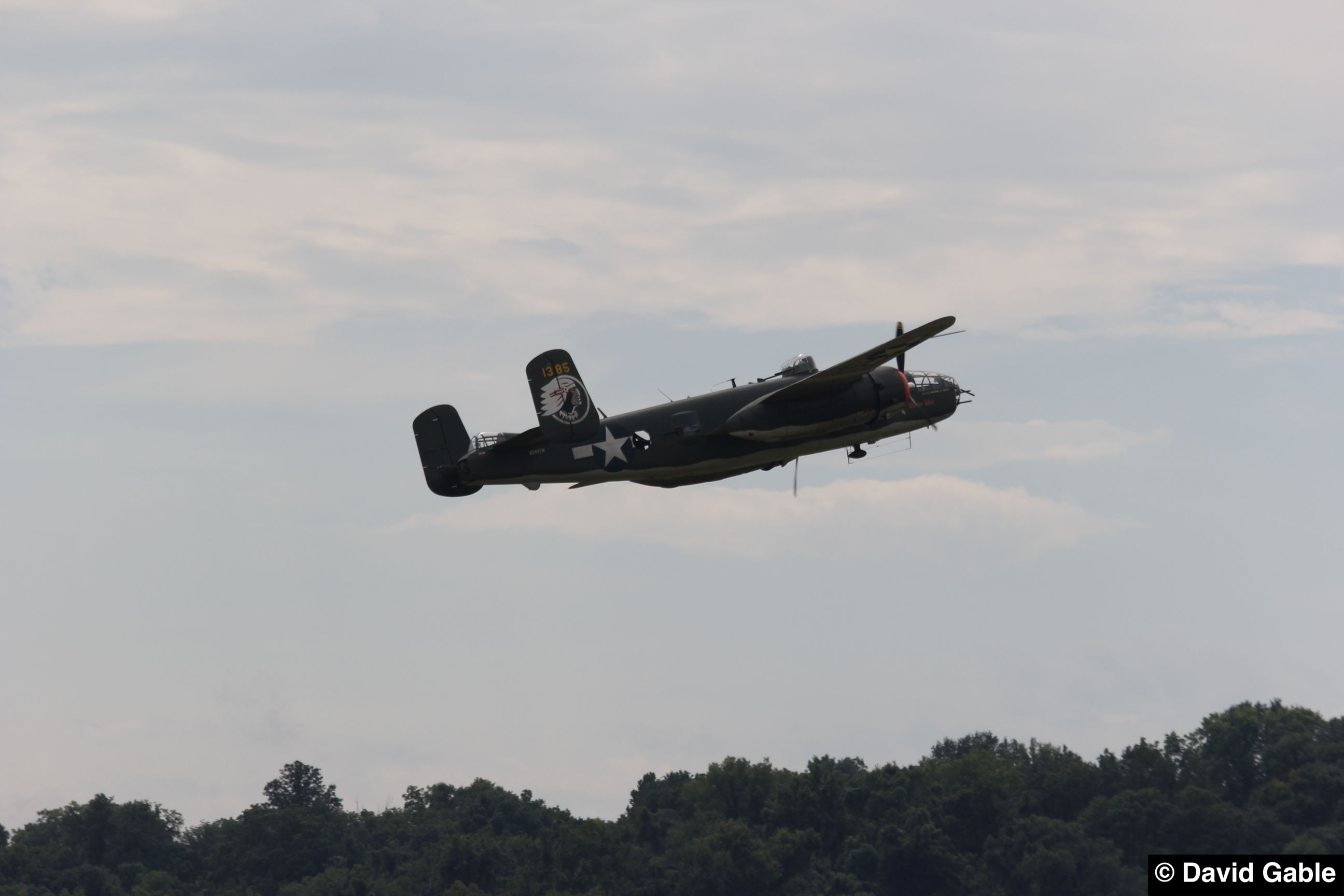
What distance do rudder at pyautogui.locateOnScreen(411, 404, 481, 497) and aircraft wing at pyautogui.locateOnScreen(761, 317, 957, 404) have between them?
11.6 m

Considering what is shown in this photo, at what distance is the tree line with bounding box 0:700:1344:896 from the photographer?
142m

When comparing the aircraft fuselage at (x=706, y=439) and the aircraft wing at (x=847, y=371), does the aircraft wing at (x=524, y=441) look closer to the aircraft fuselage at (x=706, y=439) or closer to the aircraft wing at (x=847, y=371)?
the aircraft fuselage at (x=706, y=439)

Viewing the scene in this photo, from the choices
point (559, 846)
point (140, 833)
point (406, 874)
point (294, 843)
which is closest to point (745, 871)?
point (559, 846)

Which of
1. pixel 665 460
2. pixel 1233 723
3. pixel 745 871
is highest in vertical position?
pixel 665 460

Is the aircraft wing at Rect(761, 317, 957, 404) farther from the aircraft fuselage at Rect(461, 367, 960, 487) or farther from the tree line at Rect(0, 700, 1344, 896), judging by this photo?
the tree line at Rect(0, 700, 1344, 896)

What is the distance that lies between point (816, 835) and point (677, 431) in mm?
121114

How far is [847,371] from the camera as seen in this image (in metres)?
52.1

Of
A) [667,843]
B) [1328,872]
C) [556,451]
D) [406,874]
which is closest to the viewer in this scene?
[556,451]

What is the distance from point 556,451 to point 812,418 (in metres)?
9.22

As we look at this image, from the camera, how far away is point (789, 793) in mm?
171000

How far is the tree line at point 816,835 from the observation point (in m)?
142

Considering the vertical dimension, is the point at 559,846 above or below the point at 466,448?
below

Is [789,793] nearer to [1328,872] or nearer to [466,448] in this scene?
[1328,872]

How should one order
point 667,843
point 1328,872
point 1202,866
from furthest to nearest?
point 667,843 < point 1202,866 < point 1328,872
